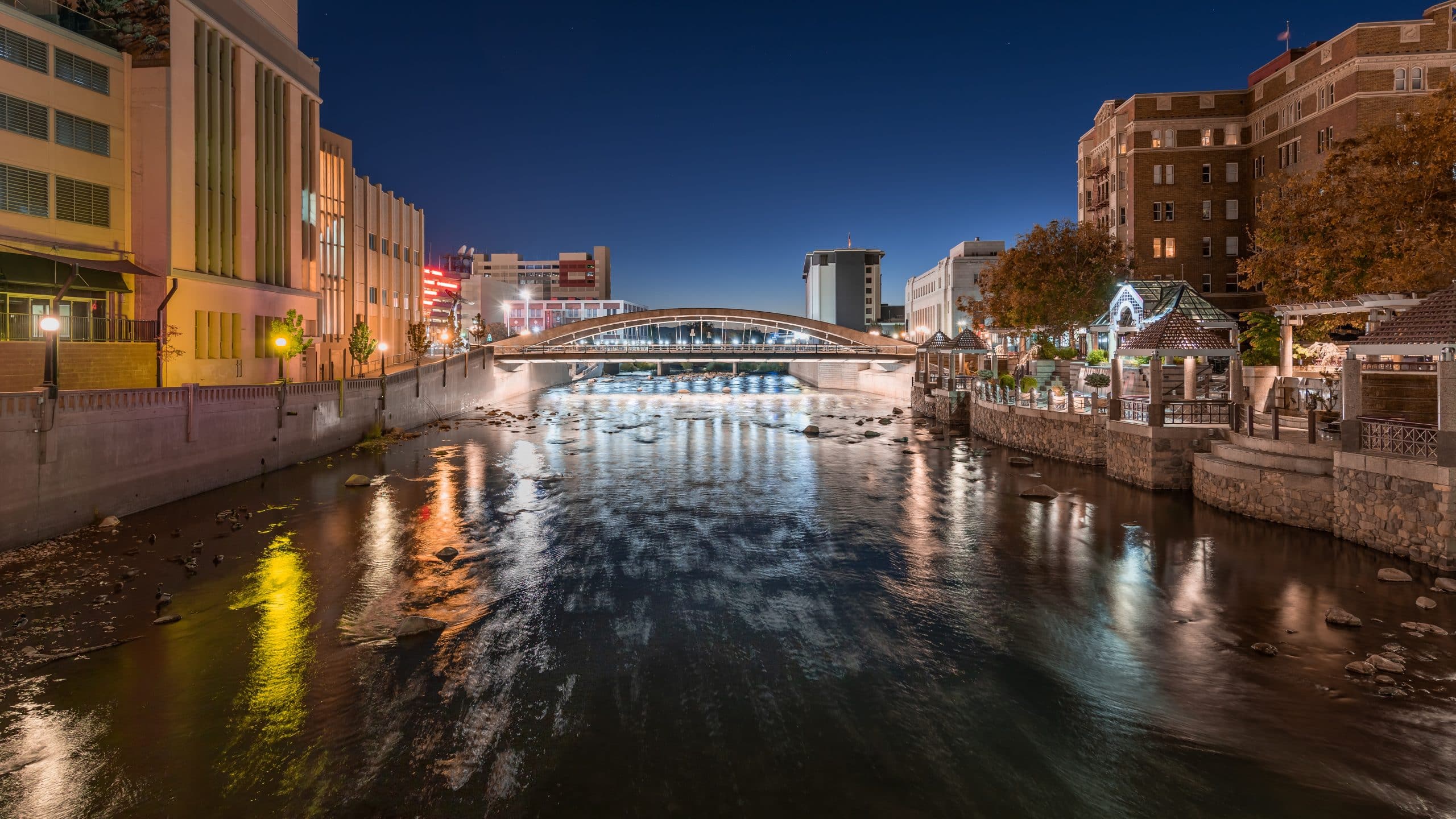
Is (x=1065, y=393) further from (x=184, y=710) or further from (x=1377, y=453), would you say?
(x=184, y=710)

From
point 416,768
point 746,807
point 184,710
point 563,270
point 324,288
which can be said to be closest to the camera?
point 746,807

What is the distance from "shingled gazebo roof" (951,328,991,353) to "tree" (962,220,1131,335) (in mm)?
2629

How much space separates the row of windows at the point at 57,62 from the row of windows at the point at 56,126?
4.43ft

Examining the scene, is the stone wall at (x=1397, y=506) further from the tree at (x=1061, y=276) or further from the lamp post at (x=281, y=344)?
the lamp post at (x=281, y=344)

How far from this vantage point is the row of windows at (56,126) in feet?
90.4

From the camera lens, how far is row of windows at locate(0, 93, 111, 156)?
2756 cm

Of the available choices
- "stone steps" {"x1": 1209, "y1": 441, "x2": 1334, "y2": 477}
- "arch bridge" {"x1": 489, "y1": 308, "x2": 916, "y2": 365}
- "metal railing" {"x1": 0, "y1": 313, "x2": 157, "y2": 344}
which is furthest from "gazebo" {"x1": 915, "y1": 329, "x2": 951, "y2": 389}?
"metal railing" {"x1": 0, "y1": 313, "x2": 157, "y2": 344}

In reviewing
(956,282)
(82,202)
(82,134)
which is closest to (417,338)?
(82,202)

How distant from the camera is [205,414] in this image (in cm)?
2638

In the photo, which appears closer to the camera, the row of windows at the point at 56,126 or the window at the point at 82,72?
the row of windows at the point at 56,126

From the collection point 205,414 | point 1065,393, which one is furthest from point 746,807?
point 1065,393

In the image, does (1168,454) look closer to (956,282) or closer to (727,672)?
(727,672)

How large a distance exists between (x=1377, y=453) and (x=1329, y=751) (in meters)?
10.2

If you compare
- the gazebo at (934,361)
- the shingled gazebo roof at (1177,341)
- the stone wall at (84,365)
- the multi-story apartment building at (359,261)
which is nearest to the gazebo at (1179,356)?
the shingled gazebo roof at (1177,341)
